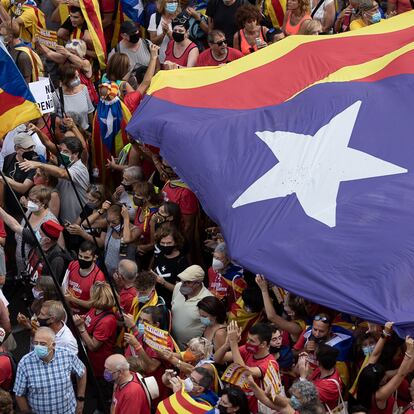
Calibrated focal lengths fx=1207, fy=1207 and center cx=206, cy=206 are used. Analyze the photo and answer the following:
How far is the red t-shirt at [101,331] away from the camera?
358 inches

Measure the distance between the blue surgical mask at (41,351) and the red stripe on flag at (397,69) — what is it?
336 cm

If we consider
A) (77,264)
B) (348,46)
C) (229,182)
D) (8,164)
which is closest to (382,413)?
(229,182)

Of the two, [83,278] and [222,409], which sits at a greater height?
[222,409]

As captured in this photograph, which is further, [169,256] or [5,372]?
[169,256]

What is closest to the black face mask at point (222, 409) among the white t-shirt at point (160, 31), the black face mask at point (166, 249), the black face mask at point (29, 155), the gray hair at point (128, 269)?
the gray hair at point (128, 269)

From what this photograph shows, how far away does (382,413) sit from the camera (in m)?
7.88

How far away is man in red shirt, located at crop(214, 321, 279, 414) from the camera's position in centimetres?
798

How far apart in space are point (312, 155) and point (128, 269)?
165 centimetres

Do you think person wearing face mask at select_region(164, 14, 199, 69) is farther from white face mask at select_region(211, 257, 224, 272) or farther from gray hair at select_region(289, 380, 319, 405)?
gray hair at select_region(289, 380, 319, 405)

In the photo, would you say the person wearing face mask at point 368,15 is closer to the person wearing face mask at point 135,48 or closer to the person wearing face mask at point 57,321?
the person wearing face mask at point 135,48

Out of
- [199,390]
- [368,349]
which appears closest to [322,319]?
[368,349]

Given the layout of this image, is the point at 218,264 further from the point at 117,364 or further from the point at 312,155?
the point at 117,364

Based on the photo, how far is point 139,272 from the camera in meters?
10.1

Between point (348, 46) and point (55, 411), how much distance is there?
4.02 metres
